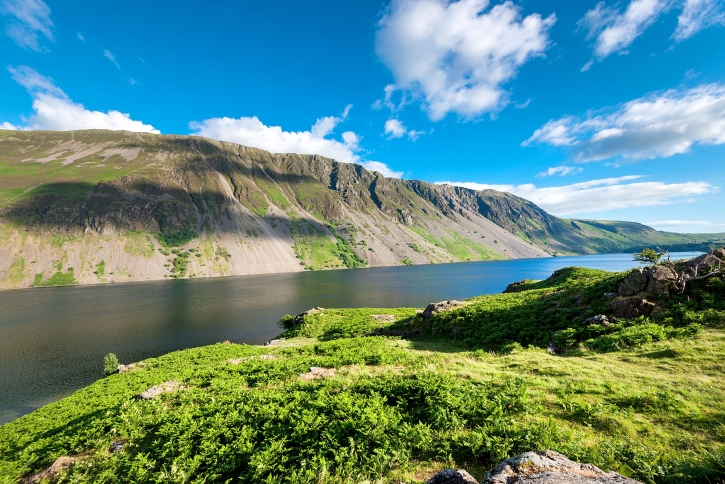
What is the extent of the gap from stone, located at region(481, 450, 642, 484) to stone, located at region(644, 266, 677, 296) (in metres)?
21.2

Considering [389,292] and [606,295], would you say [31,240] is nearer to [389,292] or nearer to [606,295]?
[389,292]

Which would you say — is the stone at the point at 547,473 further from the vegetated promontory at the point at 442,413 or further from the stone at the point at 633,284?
the stone at the point at 633,284

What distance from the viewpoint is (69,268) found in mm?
171375

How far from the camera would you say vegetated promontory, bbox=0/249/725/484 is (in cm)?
831

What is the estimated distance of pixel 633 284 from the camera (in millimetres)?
21938

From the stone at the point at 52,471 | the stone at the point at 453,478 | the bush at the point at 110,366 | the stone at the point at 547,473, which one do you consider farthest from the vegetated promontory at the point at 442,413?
the bush at the point at 110,366

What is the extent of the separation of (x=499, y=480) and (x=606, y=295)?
79.3 feet

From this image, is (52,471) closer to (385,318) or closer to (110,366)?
(110,366)

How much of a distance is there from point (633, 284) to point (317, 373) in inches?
965

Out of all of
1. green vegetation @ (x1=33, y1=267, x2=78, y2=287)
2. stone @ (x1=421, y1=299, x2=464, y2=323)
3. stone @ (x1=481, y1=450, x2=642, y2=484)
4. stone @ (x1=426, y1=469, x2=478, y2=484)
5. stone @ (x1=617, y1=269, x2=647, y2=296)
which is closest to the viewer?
stone @ (x1=481, y1=450, x2=642, y2=484)

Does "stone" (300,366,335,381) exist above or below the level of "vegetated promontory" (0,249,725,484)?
below

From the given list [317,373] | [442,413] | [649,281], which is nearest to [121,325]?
[317,373]

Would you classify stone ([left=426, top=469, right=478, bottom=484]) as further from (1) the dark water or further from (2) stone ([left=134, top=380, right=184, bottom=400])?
(1) the dark water

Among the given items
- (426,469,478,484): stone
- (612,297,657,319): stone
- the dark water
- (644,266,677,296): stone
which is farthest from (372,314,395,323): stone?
(426,469,478,484): stone
